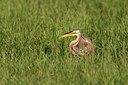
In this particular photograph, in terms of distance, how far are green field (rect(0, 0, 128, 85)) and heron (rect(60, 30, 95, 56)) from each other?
0.35ft

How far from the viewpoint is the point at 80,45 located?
8.05m

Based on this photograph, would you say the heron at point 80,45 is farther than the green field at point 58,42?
Yes

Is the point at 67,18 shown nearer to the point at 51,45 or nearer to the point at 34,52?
the point at 51,45

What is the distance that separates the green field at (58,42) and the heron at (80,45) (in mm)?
107

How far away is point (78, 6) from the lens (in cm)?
1188

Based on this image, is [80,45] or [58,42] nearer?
[80,45]

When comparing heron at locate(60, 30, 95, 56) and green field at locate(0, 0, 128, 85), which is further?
heron at locate(60, 30, 95, 56)

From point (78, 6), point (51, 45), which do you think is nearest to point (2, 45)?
point (51, 45)

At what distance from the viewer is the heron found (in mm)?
7840

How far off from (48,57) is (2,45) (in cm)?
104

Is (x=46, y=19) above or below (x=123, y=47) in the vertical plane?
above

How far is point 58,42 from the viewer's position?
8.39 meters

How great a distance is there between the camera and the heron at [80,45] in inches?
309

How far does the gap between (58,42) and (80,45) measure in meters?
0.46
